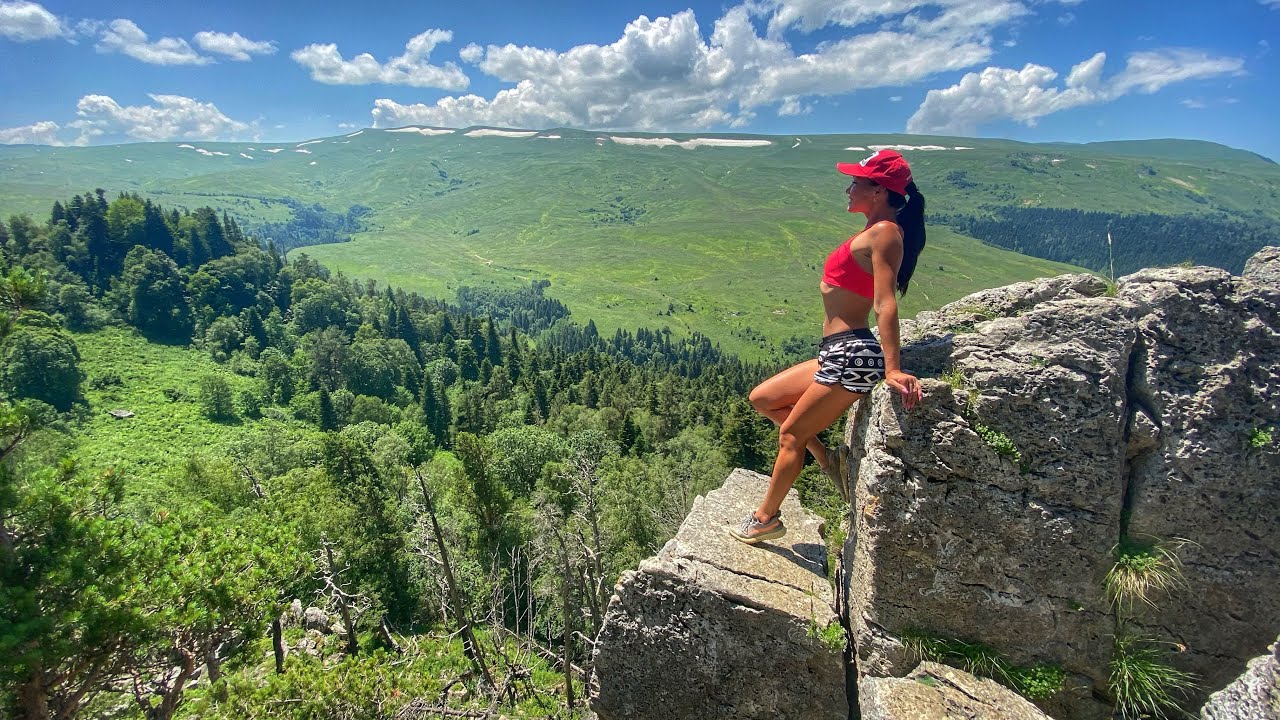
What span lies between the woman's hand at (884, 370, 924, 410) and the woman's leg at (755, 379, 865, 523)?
947 mm

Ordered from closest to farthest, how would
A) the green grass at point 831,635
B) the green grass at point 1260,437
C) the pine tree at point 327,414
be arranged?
the green grass at point 1260,437 < the green grass at point 831,635 < the pine tree at point 327,414

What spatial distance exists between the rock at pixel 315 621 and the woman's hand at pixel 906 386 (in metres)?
34.8

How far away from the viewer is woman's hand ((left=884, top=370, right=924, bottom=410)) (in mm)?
6805

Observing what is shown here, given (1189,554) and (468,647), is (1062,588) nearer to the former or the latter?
(1189,554)

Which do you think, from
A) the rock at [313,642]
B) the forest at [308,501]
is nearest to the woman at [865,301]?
the forest at [308,501]

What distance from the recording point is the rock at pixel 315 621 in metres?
30.7

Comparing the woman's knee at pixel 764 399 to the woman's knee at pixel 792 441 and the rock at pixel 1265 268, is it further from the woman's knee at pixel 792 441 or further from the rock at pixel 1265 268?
the rock at pixel 1265 268

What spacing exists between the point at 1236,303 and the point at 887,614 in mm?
5896

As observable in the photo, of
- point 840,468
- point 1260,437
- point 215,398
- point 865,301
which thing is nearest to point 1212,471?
point 1260,437

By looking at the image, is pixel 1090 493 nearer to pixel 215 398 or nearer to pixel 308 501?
pixel 308 501

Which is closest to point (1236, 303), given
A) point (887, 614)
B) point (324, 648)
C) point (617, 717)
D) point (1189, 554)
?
point (1189, 554)

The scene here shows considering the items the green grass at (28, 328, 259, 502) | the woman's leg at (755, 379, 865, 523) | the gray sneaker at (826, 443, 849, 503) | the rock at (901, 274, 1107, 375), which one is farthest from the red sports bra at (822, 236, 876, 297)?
the green grass at (28, 328, 259, 502)

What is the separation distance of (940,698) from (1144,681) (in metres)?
2.59

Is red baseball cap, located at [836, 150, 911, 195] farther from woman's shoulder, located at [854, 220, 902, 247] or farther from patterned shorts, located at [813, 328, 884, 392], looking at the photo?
patterned shorts, located at [813, 328, 884, 392]
